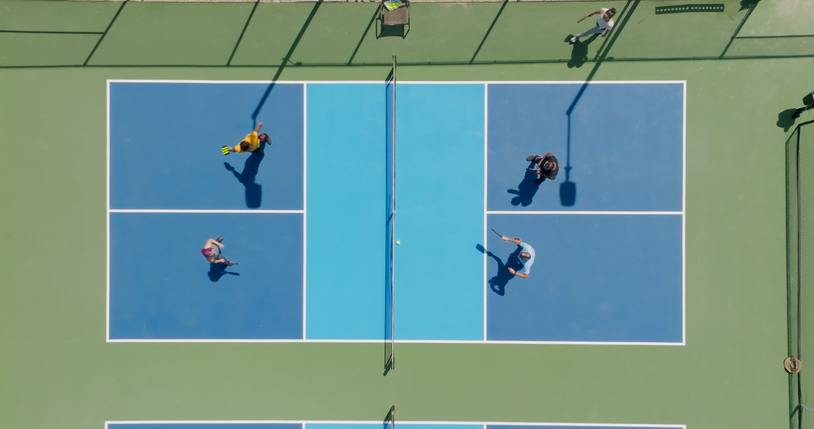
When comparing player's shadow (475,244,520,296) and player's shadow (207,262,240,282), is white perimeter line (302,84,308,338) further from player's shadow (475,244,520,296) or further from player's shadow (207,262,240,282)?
player's shadow (475,244,520,296)

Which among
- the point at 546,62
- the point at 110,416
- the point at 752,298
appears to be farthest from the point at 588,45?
the point at 110,416

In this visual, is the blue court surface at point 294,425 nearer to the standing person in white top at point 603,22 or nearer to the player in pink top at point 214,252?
the player in pink top at point 214,252

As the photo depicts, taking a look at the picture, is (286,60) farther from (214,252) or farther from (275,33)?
(214,252)

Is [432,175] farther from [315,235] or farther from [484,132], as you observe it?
[315,235]

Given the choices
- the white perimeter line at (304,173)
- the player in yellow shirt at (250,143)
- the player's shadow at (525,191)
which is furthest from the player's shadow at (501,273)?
the player in yellow shirt at (250,143)

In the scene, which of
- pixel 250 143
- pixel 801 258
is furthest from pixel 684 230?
pixel 250 143

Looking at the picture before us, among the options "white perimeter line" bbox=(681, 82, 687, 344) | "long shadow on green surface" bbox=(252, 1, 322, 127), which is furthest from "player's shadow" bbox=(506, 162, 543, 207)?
"long shadow on green surface" bbox=(252, 1, 322, 127)
